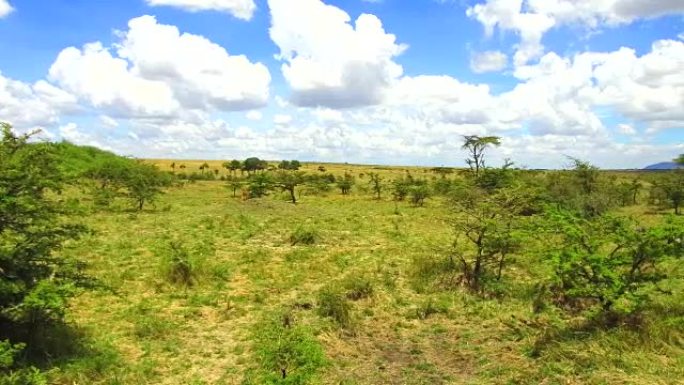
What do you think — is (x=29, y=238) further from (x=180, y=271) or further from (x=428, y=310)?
(x=428, y=310)

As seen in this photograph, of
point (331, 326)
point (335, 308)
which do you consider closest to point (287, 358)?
point (331, 326)

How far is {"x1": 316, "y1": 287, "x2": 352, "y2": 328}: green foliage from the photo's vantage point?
39.1 ft

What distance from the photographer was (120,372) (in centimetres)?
909

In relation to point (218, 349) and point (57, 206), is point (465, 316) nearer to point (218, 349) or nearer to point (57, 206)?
point (218, 349)

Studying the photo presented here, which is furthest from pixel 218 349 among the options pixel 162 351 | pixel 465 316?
pixel 465 316

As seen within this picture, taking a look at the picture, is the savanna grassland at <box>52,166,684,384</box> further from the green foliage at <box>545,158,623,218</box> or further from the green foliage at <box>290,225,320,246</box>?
the green foliage at <box>545,158,623,218</box>

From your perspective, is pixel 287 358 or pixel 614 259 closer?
pixel 287 358

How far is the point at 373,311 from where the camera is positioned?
12.9 metres

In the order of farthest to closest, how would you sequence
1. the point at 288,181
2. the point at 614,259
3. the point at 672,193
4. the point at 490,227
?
the point at 288,181 < the point at 672,193 < the point at 490,227 < the point at 614,259

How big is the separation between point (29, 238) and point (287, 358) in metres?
4.86

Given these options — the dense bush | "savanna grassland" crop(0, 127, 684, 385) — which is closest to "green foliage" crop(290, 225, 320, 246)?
"savanna grassland" crop(0, 127, 684, 385)

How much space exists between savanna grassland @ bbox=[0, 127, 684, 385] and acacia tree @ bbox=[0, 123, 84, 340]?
0.11m

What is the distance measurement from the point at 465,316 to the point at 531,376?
3775mm

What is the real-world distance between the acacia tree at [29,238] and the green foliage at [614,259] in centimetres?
930
